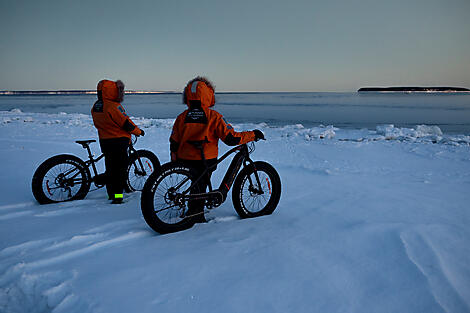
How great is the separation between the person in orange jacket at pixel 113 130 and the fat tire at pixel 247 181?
184 centimetres

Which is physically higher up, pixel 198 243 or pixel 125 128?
pixel 125 128

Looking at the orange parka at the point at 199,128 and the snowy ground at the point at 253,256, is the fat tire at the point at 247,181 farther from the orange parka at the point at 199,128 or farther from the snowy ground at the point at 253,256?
the orange parka at the point at 199,128

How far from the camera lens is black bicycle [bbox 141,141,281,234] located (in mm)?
3025

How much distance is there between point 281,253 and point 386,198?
270 centimetres

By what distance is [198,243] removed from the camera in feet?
9.70

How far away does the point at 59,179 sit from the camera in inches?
164

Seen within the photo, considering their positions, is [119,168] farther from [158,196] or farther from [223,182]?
[223,182]

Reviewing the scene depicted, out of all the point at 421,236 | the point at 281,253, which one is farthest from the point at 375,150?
the point at 281,253

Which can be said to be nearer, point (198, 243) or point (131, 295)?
point (131, 295)

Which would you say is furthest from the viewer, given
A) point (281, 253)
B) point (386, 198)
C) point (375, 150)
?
point (375, 150)

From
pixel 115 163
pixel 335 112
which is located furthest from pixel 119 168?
pixel 335 112

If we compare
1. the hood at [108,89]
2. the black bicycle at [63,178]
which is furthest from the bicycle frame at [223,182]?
the hood at [108,89]

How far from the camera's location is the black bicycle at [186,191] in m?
3.03

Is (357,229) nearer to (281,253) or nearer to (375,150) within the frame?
(281,253)
